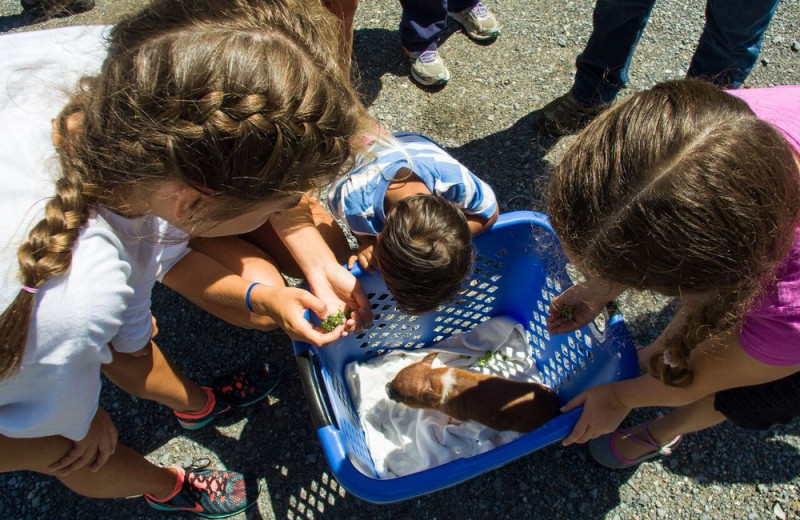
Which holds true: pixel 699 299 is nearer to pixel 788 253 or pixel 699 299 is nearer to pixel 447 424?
pixel 788 253

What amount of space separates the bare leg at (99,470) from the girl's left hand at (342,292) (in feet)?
2.50

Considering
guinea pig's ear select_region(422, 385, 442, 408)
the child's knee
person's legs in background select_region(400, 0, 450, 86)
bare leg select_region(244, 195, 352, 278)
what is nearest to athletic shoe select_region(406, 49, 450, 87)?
person's legs in background select_region(400, 0, 450, 86)

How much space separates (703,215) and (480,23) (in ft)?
7.66

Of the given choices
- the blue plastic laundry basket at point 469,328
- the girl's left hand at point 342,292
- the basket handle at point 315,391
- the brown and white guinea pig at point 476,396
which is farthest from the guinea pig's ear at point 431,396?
the basket handle at point 315,391

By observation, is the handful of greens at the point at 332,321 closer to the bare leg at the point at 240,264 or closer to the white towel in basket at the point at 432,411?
the bare leg at the point at 240,264

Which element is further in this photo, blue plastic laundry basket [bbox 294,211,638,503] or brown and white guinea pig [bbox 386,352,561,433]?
brown and white guinea pig [bbox 386,352,561,433]

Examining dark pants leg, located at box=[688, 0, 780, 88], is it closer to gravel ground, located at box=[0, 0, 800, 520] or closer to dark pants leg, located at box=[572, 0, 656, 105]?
dark pants leg, located at box=[572, 0, 656, 105]

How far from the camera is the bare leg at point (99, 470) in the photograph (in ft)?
4.11

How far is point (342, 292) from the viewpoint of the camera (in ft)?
5.59

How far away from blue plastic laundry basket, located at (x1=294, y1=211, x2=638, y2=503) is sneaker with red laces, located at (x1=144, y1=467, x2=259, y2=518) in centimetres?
47

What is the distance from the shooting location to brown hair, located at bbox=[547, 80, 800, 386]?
92 cm

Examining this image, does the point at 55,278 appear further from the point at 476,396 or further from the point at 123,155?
the point at 476,396

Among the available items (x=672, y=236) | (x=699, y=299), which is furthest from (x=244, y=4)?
(x=699, y=299)

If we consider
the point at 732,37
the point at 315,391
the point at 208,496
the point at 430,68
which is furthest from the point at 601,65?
the point at 208,496
